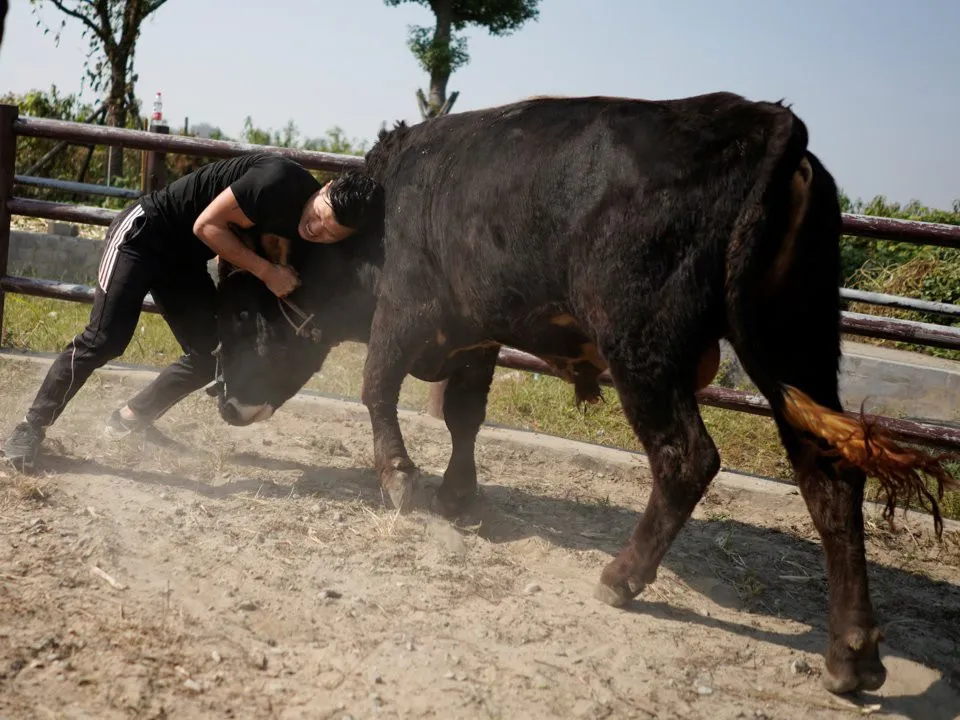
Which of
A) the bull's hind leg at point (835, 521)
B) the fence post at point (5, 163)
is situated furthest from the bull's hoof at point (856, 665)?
the fence post at point (5, 163)

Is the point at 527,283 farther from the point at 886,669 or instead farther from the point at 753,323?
the point at 886,669

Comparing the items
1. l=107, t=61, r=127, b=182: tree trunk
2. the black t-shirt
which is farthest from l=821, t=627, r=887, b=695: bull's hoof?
l=107, t=61, r=127, b=182: tree trunk

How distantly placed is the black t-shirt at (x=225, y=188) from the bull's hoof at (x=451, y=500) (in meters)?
1.44

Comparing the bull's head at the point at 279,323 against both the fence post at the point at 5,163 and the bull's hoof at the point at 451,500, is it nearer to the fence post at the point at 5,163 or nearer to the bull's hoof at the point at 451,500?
the bull's hoof at the point at 451,500

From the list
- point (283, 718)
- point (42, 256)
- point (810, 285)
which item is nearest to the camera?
point (283, 718)

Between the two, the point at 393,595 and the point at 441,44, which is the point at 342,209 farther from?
the point at 441,44

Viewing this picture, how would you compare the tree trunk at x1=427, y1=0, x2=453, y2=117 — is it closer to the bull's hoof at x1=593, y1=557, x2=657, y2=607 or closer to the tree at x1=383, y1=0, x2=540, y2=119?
the tree at x1=383, y1=0, x2=540, y2=119

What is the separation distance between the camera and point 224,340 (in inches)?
194

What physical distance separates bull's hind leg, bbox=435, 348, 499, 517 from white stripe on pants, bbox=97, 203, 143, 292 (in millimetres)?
1703

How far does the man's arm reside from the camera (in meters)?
4.42

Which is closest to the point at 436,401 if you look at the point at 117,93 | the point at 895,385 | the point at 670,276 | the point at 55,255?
the point at 670,276

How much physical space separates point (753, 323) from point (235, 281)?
2735 millimetres

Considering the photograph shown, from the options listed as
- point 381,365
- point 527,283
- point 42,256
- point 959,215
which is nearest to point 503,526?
point 381,365

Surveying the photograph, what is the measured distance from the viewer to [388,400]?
15.3ft
